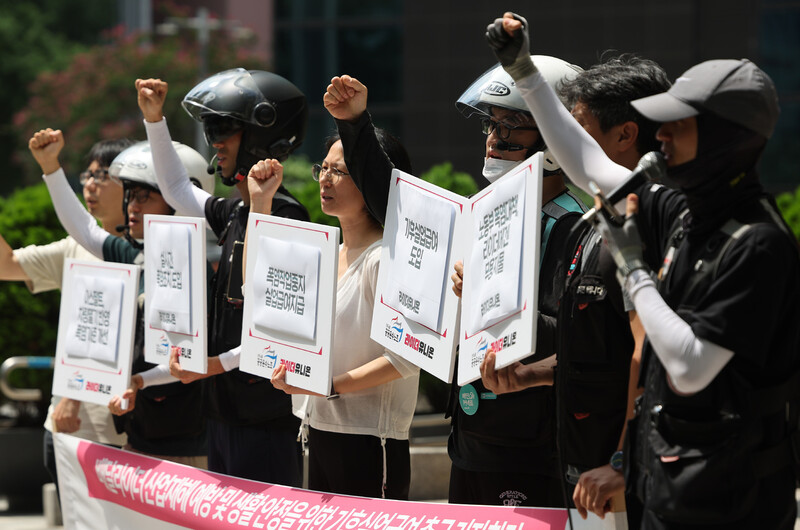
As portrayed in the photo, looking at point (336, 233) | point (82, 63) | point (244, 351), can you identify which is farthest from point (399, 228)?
point (82, 63)

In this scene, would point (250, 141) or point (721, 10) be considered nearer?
point (250, 141)

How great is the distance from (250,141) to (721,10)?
21027 millimetres

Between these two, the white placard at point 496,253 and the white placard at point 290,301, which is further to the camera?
the white placard at point 290,301

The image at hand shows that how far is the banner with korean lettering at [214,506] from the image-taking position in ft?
12.6

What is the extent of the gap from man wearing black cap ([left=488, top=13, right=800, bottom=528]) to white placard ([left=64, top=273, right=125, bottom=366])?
10.2ft

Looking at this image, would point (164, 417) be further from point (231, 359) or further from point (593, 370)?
→ point (593, 370)

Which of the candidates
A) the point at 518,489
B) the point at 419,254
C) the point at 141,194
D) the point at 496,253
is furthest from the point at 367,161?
the point at 141,194

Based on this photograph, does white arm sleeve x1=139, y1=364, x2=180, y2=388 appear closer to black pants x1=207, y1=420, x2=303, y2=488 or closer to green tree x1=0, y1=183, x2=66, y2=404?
black pants x1=207, y1=420, x2=303, y2=488

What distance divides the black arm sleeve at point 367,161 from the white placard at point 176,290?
88 centimetres

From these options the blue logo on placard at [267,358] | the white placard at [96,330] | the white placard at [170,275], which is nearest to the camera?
the blue logo on placard at [267,358]

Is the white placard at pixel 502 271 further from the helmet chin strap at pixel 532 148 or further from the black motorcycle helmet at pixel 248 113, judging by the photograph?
the black motorcycle helmet at pixel 248 113

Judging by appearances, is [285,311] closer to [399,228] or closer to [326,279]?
[326,279]

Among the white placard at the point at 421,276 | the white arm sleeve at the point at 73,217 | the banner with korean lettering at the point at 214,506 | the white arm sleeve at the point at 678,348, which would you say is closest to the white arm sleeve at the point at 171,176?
the white arm sleeve at the point at 73,217

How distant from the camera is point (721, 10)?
2486 centimetres
